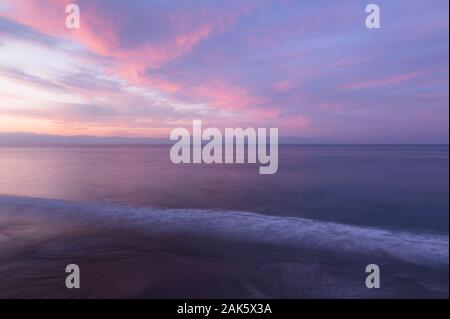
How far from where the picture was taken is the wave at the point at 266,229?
8602 millimetres

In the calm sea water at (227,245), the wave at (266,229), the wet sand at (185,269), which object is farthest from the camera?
the wave at (266,229)

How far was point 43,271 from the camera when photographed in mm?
7004

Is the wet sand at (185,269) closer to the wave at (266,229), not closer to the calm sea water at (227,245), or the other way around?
the calm sea water at (227,245)

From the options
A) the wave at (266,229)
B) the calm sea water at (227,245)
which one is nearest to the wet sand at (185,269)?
the calm sea water at (227,245)

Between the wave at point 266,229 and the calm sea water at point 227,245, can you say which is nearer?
the calm sea water at point 227,245

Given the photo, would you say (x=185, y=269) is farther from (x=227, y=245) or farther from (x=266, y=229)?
(x=266, y=229)

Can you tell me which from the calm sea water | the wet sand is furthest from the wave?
the wet sand

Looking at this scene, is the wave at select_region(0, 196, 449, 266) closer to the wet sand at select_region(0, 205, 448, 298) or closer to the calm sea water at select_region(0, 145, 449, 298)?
the calm sea water at select_region(0, 145, 449, 298)

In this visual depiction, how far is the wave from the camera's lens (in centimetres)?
860

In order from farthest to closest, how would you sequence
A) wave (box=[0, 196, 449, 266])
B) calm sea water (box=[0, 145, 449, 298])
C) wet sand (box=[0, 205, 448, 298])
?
wave (box=[0, 196, 449, 266]) < calm sea water (box=[0, 145, 449, 298]) < wet sand (box=[0, 205, 448, 298])

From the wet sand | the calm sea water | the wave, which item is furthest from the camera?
the wave
